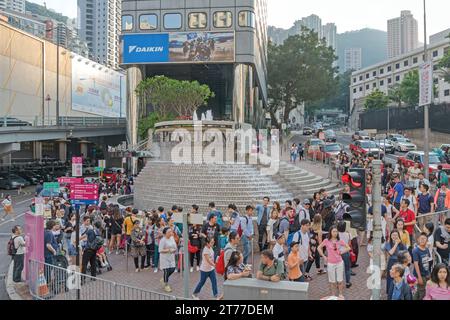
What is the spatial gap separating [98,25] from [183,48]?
147178 millimetres

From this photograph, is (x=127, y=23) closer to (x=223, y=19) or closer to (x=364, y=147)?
(x=223, y=19)

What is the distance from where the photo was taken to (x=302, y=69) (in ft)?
200

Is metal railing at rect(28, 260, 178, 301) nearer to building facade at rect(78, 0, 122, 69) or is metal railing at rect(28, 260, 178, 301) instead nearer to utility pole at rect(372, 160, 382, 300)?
utility pole at rect(372, 160, 382, 300)

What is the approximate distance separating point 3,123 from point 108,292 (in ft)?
101

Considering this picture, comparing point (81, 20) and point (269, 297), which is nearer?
point (269, 297)

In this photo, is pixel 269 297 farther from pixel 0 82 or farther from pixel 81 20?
pixel 81 20

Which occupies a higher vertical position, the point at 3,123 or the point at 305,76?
the point at 305,76

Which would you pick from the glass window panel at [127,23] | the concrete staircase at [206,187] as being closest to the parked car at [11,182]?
the glass window panel at [127,23]

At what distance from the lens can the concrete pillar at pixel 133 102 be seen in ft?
147

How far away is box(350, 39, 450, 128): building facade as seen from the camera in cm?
6331

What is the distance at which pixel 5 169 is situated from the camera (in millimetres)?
44594
